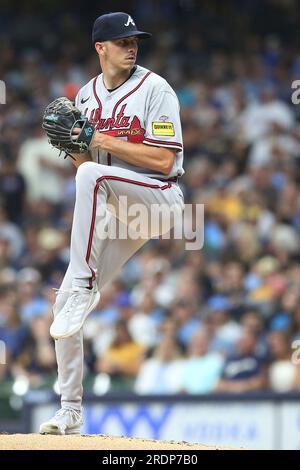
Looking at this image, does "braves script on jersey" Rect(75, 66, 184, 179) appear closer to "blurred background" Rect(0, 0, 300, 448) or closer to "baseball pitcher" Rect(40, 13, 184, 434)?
"baseball pitcher" Rect(40, 13, 184, 434)

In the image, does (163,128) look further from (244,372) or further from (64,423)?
(244,372)

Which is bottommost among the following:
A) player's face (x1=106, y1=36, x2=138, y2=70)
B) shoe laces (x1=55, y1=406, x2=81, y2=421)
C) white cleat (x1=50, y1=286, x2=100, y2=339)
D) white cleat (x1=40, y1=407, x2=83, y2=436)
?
white cleat (x1=40, y1=407, x2=83, y2=436)

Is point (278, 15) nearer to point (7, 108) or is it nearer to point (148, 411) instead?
point (7, 108)

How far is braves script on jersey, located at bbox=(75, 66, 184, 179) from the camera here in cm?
540

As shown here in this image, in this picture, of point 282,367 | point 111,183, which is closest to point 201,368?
point 282,367

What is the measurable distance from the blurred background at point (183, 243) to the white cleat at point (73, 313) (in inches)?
115

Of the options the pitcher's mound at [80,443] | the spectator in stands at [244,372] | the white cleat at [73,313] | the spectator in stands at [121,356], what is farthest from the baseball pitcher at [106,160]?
the spectator in stands at [121,356]

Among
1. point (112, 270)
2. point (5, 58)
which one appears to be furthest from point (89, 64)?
point (112, 270)

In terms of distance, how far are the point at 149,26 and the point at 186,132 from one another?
8.69 ft

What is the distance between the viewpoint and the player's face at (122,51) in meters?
5.50

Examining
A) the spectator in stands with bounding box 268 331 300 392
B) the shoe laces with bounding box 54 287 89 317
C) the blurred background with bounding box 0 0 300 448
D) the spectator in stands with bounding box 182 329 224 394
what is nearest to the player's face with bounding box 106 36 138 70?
the shoe laces with bounding box 54 287 89 317

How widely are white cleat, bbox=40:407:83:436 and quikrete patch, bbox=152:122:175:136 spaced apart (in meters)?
1.59

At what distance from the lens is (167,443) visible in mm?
5449

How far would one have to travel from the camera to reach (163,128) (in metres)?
5.39
